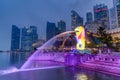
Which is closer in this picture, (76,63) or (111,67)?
(111,67)

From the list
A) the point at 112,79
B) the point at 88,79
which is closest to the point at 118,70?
the point at 112,79

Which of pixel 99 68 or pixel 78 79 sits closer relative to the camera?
pixel 78 79

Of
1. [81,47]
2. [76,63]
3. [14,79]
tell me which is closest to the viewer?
[14,79]

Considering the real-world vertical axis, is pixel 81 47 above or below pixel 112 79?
above

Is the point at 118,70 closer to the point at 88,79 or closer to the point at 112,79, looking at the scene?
the point at 112,79

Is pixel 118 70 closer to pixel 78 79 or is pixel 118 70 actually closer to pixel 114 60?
pixel 114 60

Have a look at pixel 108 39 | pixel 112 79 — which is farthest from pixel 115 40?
pixel 112 79

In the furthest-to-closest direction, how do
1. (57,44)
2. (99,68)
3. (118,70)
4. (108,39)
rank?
1. (57,44)
2. (108,39)
3. (99,68)
4. (118,70)

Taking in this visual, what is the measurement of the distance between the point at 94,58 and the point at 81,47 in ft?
55.7

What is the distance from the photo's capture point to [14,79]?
99.7 feet

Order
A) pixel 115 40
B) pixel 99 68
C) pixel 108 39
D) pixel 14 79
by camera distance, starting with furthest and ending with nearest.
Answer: pixel 115 40
pixel 108 39
pixel 99 68
pixel 14 79

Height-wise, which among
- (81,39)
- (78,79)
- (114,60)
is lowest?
(78,79)

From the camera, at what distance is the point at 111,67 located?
3841 centimetres

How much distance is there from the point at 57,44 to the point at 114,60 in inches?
4416
